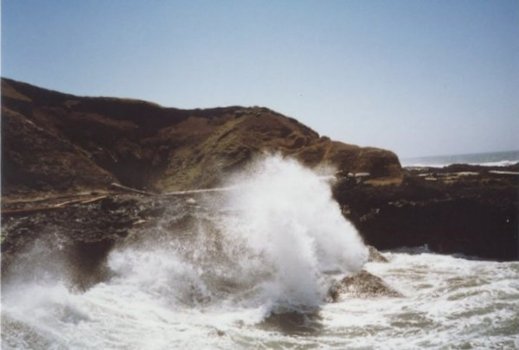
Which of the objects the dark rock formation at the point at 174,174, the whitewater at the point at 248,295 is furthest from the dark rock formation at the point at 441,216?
the whitewater at the point at 248,295

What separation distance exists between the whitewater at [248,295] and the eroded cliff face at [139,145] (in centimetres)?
938

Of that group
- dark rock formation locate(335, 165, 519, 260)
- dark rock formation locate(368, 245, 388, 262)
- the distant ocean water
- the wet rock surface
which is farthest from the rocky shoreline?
the distant ocean water

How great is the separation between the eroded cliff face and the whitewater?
9376 mm

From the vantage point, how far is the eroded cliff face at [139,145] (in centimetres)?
2153

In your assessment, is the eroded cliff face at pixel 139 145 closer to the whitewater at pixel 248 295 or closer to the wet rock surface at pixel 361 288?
the whitewater at pixel 248 295

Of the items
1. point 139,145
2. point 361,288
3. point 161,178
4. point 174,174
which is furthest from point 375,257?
point 139,145

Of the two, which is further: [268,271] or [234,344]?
[268,271]

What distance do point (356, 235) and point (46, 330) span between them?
11419 millimetres

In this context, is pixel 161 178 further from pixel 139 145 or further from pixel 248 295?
pixel 248 295

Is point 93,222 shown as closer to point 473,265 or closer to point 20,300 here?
point 20,300

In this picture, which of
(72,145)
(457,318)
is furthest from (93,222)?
(72,145)

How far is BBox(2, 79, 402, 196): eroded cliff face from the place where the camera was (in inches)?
848

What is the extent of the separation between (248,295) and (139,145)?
20237 mm

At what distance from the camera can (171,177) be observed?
26.5 metres
